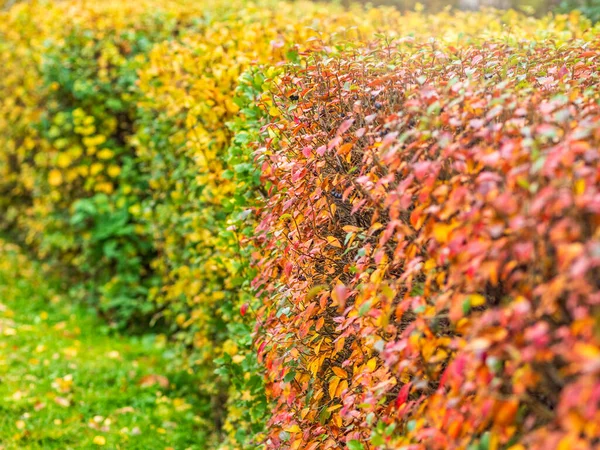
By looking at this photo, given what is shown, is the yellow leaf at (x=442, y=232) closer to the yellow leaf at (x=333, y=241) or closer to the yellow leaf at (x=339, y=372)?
the yellow leaf at (x=333, y=241)

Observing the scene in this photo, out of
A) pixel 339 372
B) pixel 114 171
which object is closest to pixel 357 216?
pixel 339 372

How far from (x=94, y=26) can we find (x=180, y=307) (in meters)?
2.86

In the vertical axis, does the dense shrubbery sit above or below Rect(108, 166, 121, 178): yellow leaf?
above

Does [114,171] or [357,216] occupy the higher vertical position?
[357,216]

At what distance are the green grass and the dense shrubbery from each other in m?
0.25

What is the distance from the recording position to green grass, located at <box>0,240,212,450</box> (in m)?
4.36

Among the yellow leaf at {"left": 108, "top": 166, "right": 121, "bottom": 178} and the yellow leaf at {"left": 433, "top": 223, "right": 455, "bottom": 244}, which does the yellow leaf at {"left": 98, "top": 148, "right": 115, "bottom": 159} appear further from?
the yellow leaf at {"left": 433, "top": 223, "right": 455, "bottom": 244}

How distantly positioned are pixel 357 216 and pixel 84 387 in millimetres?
3138

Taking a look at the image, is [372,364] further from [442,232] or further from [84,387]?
[84,387]

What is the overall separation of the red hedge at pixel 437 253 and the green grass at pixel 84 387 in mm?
1648

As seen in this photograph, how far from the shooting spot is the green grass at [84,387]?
4359 mm

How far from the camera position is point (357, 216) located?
2.66m

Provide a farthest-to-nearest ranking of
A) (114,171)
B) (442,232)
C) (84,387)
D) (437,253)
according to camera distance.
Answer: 1. (114,171)
2. (84,387)
3. (437,253)
4. (442,232)

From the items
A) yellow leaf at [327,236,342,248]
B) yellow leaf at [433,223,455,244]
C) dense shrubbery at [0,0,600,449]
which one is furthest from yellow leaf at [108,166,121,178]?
yellow leaf at [433,223,455,244]
